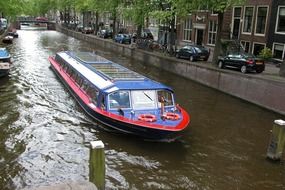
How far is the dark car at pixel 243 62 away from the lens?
2458cm

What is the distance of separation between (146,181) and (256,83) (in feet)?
41.3

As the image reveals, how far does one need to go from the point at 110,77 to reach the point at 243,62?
36.4 ft

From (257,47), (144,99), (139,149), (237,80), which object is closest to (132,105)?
(144,99)

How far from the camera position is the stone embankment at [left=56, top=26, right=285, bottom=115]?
2036 cm

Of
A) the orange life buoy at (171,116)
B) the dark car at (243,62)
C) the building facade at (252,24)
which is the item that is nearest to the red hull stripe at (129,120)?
the orange life buoy at (171,116)

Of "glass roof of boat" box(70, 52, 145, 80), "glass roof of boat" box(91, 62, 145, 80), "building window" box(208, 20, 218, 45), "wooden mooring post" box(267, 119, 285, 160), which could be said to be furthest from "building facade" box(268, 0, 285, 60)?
"wooden mooring post" box(267, 119, 285, 160)

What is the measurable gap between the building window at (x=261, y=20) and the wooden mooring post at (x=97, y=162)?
26.9 metres

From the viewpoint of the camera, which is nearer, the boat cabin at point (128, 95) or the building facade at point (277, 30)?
the boat cabin at point (128, 95)

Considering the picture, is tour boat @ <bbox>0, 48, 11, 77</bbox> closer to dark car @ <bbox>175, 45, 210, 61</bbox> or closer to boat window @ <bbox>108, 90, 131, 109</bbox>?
boat window @ <bbox>108, 90, 131, 109</bbox>

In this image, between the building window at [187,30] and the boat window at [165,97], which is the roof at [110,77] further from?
the building window at [187,30]

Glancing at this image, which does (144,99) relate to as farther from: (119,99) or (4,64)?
(4,64)

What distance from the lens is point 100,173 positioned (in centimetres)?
931

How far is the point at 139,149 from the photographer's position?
14125mm

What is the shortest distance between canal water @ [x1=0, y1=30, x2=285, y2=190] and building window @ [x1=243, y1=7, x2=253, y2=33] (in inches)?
572
